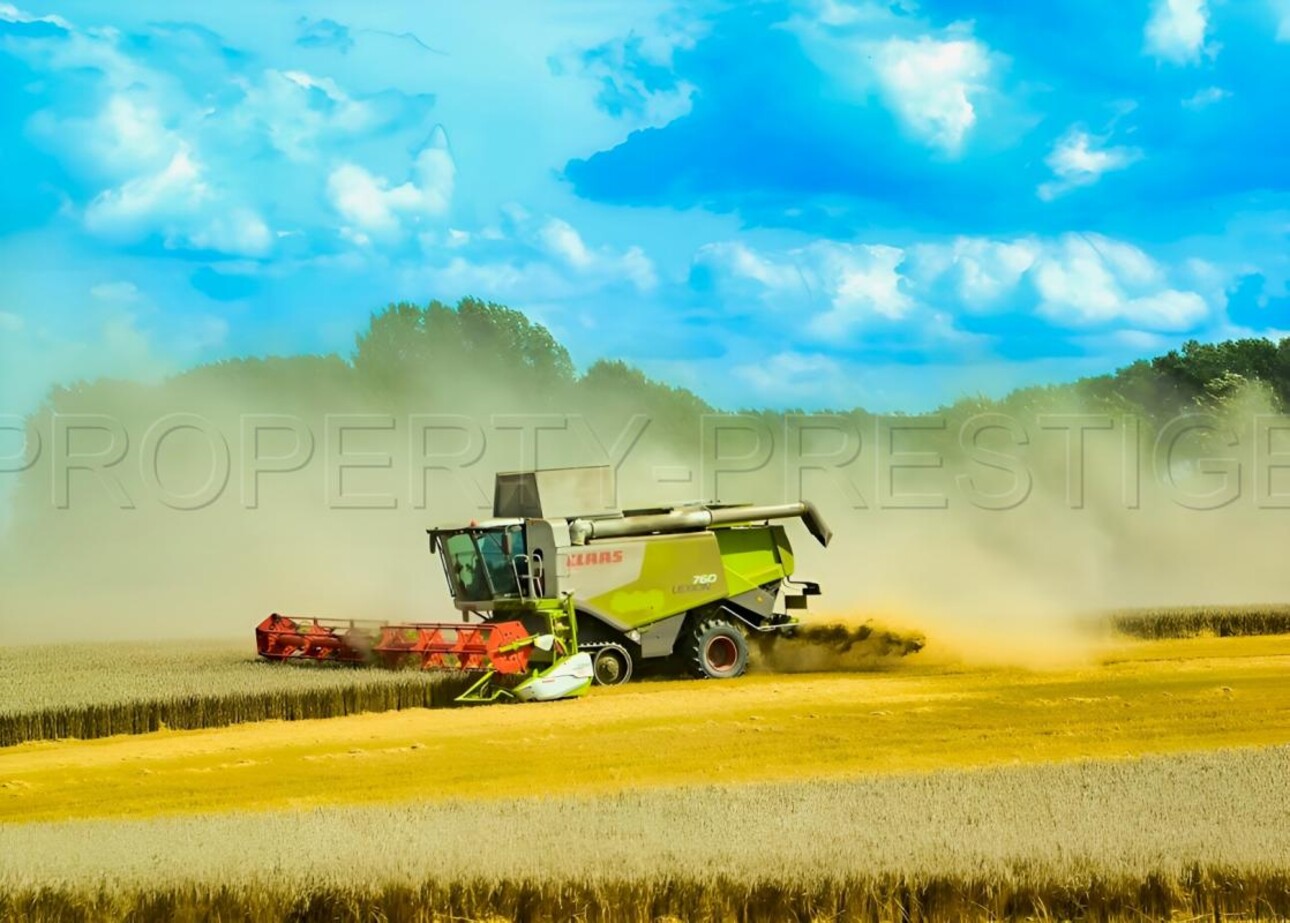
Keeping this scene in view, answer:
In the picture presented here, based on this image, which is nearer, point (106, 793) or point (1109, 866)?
point (1109, 866)

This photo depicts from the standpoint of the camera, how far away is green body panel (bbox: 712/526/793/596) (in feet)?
65.8

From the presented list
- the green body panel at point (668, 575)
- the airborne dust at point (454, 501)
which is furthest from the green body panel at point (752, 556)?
the airborne dust at point (454, 501)

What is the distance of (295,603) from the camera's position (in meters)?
32.9

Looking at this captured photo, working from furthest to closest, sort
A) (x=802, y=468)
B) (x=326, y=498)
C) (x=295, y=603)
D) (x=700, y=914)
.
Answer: (x=802, y=468)
(x=326, y=498)
(x=295, y=603)
(x=700, y=914)

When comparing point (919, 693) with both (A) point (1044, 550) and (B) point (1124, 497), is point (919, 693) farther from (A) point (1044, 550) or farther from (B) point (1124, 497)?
(B) point (1124, 497)

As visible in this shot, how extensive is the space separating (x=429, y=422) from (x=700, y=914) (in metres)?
32.1

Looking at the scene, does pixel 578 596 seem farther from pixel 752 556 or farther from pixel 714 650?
pixel 752 556

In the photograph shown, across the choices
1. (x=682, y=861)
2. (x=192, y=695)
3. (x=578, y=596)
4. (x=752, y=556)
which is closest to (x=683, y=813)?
(x=682, y=861)

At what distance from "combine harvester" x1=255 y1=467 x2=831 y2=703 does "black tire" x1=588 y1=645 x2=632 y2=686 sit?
2 centimetres

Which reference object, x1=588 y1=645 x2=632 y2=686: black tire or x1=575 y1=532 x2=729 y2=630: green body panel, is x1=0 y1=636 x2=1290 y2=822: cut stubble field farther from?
x1=575 y1=532 x2=729 y2=630: green body panel

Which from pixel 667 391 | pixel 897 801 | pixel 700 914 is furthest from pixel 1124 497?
pixel 700 914

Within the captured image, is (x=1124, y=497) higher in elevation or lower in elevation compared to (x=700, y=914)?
higher

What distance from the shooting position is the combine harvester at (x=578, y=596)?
57.2 ft

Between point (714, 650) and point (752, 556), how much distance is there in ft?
4.88
